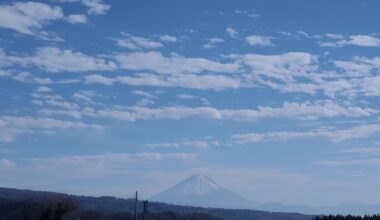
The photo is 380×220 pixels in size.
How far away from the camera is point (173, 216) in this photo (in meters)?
117

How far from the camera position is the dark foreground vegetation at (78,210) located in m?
48.1

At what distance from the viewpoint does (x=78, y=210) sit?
55781 mm

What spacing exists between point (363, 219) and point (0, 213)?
52.6 meters

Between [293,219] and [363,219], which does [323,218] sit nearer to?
[363,219]

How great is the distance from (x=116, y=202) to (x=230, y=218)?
2954cm

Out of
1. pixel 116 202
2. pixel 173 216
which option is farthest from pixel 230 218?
pixel 173 216

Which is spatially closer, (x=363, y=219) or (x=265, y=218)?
(x=363, y=219)

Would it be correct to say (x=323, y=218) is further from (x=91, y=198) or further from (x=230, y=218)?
(x=91, y=198)

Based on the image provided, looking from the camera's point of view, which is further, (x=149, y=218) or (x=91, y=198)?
(x=91, y=198)

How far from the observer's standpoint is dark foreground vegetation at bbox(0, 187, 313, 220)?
158 ft

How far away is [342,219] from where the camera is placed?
2427 inches

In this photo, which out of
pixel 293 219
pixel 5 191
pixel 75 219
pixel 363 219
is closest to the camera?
pixel 75 219

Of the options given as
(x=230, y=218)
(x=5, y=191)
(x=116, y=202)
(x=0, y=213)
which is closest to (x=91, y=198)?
(x=116, y=202)

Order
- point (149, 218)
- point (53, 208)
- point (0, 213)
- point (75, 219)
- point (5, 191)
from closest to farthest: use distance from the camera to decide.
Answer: point (53, 208) → point (75, 219) → point (0, 213) → point (149, 218) → point (5, 191)
